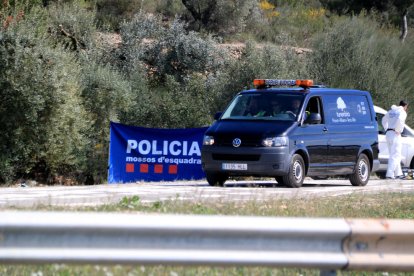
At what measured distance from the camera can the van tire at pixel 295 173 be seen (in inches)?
688

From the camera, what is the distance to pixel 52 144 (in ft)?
83.7

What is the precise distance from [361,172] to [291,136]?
277 cm

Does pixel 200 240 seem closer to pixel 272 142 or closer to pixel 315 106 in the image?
pixel 272 142

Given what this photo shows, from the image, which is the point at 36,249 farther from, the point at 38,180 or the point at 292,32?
the point at 292,32

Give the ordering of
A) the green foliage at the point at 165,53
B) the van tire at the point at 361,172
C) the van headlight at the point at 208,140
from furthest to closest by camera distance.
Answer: the green foliage at the point at 165,53 → the van tire at the point at 361,172 → the van headlight at the point at 208,140

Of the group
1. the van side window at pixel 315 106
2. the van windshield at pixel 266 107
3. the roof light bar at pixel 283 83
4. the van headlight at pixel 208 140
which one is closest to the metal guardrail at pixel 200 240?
the van headlight at pixel 208 140

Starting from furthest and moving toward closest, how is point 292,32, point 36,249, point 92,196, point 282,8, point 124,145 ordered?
point 282,8 < point 292,32 < point 124,145 < point 92,196 < point 36,249

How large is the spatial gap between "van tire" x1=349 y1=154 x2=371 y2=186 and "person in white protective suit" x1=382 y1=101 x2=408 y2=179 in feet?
7.55

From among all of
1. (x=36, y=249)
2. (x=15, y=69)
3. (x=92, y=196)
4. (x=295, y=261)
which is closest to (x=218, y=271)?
(x=295, y=261)

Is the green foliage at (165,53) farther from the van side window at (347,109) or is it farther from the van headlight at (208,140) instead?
the van headlight at (208,140)

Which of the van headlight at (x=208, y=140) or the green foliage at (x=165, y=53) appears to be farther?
the green foliage at (x=165, y=53)

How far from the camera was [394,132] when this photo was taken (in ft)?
71.9

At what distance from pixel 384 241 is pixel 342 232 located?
1.17 ft

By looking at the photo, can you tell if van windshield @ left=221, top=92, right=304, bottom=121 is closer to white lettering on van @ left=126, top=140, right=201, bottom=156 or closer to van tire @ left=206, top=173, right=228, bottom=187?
van tire @ left=206, top=173, right=228, bottom=187
